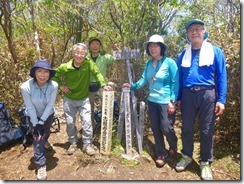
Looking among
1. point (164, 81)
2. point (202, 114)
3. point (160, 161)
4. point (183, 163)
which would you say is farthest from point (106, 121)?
point (202, 114)

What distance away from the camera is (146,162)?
12.7 feet

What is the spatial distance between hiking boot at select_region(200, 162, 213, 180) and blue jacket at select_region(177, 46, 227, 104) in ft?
3.27

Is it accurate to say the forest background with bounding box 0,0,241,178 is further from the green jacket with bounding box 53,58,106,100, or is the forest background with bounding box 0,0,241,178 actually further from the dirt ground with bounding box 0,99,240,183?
the green jacket with bounding box 53,58,106,100

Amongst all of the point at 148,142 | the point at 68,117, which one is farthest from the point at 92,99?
the point at 148,142

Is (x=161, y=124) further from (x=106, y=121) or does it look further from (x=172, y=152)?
(x=106, y=121)

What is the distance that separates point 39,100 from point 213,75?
248cm

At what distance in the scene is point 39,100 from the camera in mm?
3559

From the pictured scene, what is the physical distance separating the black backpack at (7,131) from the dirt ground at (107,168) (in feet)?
0.87

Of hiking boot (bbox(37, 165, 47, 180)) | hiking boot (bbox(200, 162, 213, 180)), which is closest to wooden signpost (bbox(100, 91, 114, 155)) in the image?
hiking boot (bbox(37, 165, 47, 180))

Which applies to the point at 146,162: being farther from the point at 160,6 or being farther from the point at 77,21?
the point at 77,21

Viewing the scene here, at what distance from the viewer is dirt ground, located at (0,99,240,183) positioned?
356cm

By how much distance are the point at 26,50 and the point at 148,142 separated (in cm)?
432

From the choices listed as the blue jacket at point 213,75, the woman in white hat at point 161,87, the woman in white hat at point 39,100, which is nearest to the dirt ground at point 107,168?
the woman in white hat at point 161,87

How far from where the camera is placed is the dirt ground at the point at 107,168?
3.56 meters
